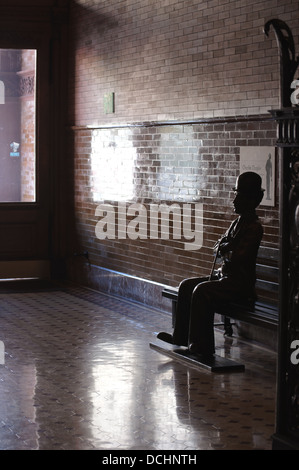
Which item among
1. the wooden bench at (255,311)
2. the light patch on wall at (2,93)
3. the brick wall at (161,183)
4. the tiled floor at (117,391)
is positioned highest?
the light patch on wall at (2,93)

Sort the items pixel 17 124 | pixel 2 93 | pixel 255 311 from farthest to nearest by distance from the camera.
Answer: pixel 17 124, pixel 2 93, pixel 255 311

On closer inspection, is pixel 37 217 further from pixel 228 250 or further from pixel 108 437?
pixel 108 437

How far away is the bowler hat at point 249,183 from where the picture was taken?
755cm

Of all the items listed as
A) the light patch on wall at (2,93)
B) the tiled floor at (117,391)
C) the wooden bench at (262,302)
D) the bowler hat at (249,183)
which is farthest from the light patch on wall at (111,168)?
the bowler hat at (249,183)

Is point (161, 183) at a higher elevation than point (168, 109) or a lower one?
lower

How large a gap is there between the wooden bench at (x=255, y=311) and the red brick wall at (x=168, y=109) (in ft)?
0.78

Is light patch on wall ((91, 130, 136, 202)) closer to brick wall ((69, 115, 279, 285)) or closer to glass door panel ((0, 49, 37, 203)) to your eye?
brick wall ((69, 115, 279, 285))

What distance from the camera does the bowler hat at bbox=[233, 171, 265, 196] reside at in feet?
24.8

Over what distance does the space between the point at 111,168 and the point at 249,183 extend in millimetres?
4267

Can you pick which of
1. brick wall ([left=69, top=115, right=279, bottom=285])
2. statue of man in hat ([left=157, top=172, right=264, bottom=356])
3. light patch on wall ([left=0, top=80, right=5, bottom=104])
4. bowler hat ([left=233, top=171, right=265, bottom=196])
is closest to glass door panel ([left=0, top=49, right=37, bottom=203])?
light patch on wall ([left=0, top=80, right=5, bottom=104])

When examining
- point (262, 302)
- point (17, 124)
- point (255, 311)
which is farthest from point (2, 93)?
point (255, 311)

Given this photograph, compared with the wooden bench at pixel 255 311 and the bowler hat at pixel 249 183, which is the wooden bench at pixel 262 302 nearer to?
the wooden bench at pixel 255 311

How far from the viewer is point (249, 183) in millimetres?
7555

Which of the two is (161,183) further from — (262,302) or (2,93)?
(2,93)
